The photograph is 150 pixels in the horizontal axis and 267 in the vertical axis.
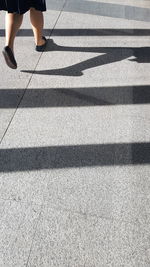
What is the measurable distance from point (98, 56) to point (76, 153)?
162 centimetres

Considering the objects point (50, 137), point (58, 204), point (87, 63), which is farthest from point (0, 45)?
point (58, 204)

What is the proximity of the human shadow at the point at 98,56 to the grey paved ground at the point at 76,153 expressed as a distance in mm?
11

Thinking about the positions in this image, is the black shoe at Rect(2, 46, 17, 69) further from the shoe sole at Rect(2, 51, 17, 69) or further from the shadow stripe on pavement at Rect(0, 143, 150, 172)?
the shadow stripe on pavement at Rect(0, 143, 150, 172)

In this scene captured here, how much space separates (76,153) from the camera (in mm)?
2402

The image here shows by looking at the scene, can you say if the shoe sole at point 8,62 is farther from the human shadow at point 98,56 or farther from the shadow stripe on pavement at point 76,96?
the shadow stripe on pavement at point 76,96

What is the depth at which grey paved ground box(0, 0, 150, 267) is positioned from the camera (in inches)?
72.7

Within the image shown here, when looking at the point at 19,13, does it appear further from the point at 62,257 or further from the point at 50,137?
the point at 62,257

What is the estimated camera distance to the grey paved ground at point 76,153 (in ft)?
6.06

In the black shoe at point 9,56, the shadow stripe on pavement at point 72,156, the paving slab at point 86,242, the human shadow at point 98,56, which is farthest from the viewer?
the human shadow at point 98,56

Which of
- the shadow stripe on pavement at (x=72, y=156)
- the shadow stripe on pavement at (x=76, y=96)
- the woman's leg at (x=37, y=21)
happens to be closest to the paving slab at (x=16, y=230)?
the shadow stripe on pavement at (x=72, y=156)

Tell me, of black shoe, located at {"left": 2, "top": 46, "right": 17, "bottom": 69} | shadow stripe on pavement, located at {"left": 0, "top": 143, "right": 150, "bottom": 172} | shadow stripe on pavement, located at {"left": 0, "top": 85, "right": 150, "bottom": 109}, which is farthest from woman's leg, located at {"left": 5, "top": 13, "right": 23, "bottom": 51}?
shadow stripe on pavement, located at {"left": 0, "top": 143, "right": 150, "bottom": 172}

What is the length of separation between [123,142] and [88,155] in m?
0.30

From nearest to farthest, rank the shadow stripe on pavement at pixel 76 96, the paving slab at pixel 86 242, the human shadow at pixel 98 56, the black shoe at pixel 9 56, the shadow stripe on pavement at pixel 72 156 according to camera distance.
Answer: the paving slab at pixel 86 242
the shadow stripe on pavement at pixel 72 156
the shadow stripe on pavement at pixel 76 96
the black shoe at pixel 9 56
the human shadow at pixel 98 56

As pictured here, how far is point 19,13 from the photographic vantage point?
3117 millimetres
